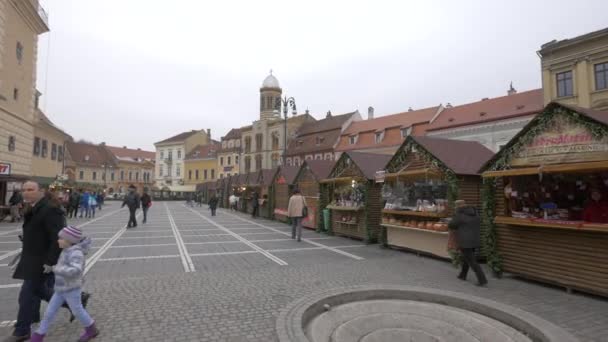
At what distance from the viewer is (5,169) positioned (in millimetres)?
18031

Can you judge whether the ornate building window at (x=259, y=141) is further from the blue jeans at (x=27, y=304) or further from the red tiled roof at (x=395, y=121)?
the blue jeans at (x=27, y=304)

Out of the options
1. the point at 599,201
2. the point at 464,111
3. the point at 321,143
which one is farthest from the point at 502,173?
the point at 321,143

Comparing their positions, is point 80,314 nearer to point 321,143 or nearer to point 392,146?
point 392,146

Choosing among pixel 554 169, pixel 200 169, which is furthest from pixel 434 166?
pixel 200 169

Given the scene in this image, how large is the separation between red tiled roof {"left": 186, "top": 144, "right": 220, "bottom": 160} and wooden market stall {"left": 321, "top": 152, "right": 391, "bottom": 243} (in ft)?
206

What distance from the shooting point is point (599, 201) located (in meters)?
6.80

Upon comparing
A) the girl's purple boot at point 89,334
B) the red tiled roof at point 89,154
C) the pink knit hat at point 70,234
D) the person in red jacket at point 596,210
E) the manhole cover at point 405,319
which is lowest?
the manhole cover at point 405,319

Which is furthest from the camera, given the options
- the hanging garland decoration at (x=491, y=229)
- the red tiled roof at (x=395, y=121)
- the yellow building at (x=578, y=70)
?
the red tiled roof at (x=395, y=121)

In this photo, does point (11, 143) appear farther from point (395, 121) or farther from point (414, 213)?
point (395, 121)

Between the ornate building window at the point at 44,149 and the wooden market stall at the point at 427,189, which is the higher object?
the ornate building window at the point at 44,149

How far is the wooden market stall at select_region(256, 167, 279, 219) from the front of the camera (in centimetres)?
2422

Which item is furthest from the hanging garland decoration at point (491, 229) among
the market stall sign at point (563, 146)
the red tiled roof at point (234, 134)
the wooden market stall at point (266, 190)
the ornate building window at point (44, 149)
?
the red tiled roof at point (234, 134)

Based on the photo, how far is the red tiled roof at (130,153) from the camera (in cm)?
8811

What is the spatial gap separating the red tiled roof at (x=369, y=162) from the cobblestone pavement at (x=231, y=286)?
2.77 meters
